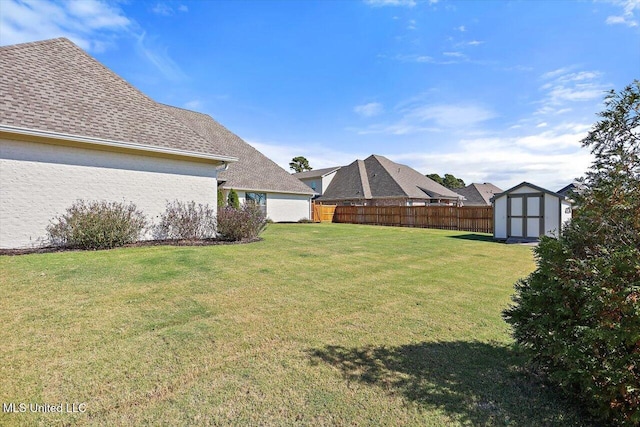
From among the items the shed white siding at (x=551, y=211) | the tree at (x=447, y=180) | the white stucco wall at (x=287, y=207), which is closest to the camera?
the shed white siding at (x=551, y=211)

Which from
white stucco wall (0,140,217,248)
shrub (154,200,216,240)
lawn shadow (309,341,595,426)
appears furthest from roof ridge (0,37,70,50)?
lawn shadow (309,341,595,426)

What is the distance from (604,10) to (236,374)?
397 inches

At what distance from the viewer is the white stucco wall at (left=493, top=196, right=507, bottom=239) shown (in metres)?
16.5

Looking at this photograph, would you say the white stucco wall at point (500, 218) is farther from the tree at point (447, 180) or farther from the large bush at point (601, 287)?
the tree at point (447, 180)

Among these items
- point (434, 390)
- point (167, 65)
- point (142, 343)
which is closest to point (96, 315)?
point (142, 343)

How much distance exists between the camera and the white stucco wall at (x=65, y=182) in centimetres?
820

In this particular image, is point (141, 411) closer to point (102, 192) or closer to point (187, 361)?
point (187, 361)

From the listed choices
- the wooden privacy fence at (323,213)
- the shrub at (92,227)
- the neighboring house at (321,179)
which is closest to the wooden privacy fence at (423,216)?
the wooden privacy fence at (323,213)

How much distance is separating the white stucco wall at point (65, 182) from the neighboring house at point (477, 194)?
3529cm

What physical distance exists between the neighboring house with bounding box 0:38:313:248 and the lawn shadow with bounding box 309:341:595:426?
957 cm

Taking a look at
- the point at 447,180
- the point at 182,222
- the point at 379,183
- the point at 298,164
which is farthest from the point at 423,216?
the point at 447,180

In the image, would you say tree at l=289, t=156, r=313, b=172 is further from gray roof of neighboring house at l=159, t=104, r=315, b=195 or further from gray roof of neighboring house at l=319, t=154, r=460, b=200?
gray roof of neighboring house at l=159, t=104, r=315, b=195

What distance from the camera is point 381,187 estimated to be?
100ft

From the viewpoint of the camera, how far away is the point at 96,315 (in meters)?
3.94
